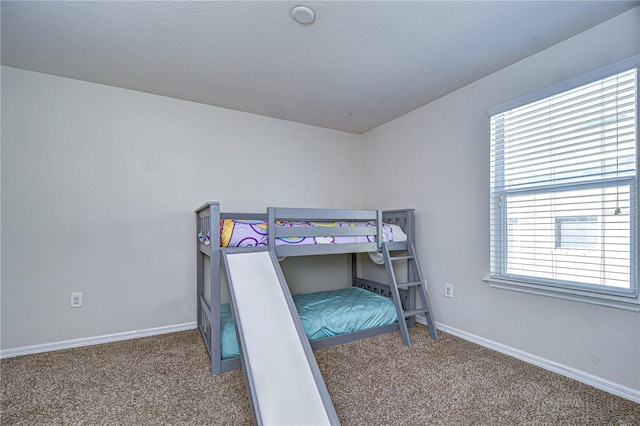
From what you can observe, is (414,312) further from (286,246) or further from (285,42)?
(285,42)

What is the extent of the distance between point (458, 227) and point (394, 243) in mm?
569

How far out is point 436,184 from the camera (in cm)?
277

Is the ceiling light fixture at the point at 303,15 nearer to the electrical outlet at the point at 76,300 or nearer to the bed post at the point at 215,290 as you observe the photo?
the bed post at the point at 215,290

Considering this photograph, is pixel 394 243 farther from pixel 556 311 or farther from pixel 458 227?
pixel 556 311

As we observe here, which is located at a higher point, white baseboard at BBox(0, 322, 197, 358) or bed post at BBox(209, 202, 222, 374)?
bed post at BBox(209, 202, 222, 374)

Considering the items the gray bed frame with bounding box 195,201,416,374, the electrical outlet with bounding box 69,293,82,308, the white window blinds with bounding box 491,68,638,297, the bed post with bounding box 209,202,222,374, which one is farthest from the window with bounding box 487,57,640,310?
the electrical outlet with bounding box 69,293,82,308

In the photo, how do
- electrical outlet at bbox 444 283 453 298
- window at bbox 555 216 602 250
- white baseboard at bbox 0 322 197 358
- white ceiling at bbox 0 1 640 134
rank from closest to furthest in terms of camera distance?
white ceiling at bbox 0 1 640 134 < window at bbox 555 216 602 250 < white baseboard at bbox 0 322 197 358 < electrical outlet at bbox 444 283 453 298

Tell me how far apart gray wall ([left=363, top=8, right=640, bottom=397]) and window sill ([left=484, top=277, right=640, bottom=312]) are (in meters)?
0.04

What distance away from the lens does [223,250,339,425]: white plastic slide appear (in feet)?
4.33

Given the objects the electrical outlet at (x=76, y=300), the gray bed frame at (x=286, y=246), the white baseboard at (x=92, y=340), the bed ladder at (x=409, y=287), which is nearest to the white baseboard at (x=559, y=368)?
the bed ladder at (x=409, y=287)

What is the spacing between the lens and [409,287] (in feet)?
9.25

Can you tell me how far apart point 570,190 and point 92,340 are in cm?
368

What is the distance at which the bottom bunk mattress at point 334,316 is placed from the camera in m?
2.06

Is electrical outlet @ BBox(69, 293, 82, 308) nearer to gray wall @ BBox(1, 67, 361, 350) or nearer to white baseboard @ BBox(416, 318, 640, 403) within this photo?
gray wall @ BBox(1, 67, 361, 350)
